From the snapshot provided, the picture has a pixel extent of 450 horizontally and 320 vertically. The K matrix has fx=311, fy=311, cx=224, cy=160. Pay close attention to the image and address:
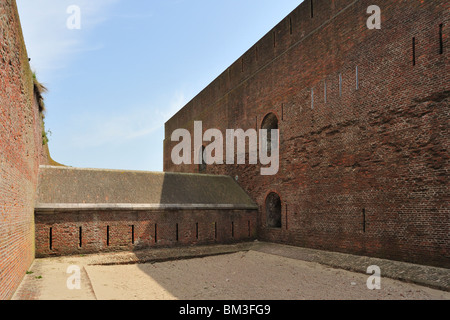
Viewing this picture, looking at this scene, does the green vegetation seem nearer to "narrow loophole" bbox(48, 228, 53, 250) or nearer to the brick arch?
"narrow loophole" bbox(48, 228, 53, 250)

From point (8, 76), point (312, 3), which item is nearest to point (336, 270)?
point (8, 76)

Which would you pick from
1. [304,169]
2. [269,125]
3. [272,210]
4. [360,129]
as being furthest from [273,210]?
[360,129]

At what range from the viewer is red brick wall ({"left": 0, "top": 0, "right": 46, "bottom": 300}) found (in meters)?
5.14

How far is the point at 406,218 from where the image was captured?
311 inches

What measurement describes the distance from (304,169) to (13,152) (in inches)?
352

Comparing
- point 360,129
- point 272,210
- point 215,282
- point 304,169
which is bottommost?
point 215,282

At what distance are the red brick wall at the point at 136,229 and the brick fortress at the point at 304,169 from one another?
0.04m

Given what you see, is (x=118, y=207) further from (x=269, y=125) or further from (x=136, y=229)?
(x=269, y=125)

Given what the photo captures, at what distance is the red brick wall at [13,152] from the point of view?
202 inches

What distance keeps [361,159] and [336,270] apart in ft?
10.9

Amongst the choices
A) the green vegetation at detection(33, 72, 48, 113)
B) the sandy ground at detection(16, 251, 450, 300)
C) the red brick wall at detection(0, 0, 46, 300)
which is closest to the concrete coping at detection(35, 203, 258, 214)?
the sandy ground at detection(16, 251, 450, 300)

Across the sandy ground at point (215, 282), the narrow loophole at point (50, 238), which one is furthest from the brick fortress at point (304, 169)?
the sandy ground at point (215, 282)

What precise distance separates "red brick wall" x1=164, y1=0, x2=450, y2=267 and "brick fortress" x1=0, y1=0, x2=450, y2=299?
0.11ft

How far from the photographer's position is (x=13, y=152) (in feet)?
19.8
